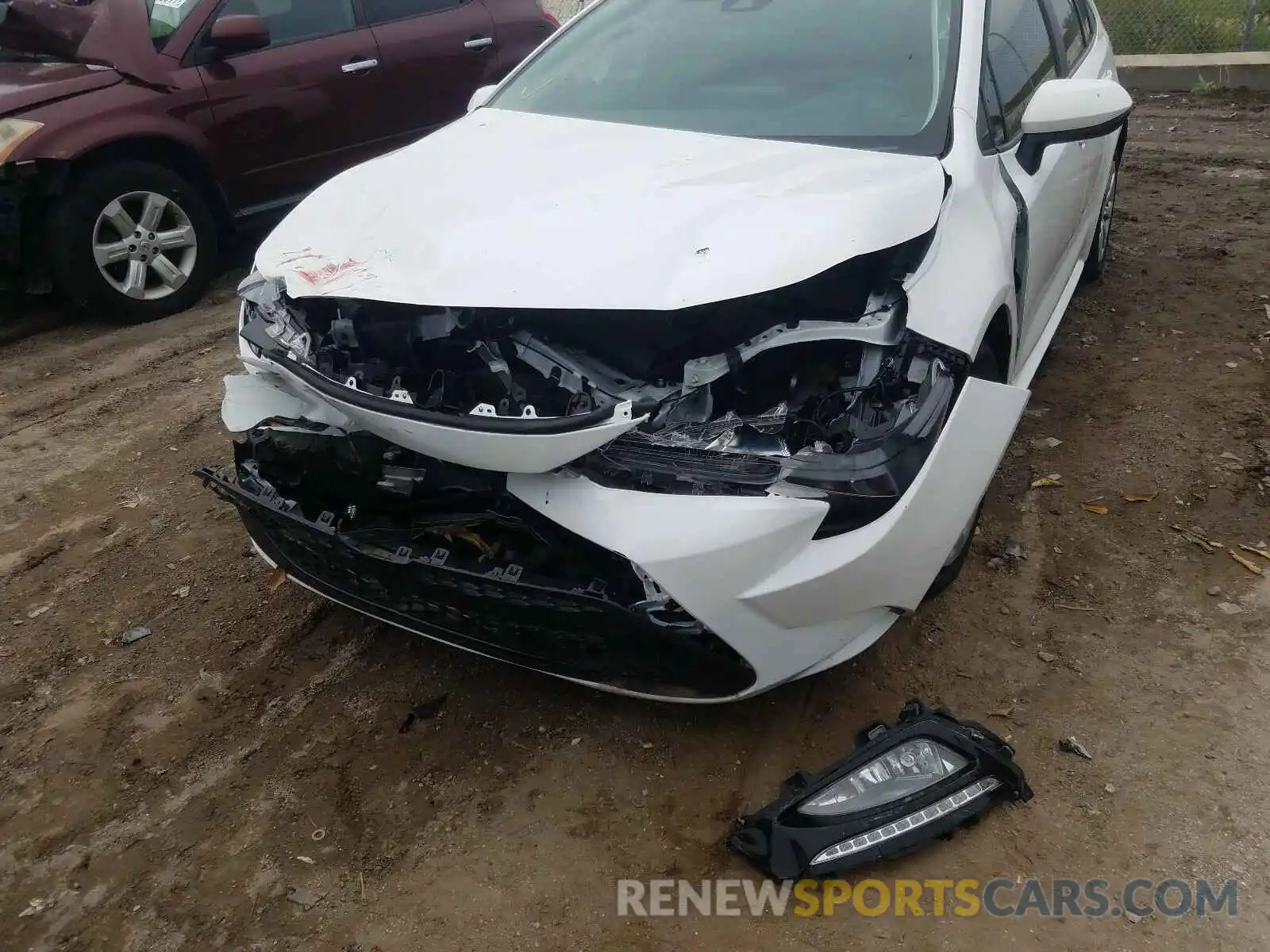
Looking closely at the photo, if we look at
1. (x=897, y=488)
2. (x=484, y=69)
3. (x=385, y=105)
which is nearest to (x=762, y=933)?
(x=897, y=488)

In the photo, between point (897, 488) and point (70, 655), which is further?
point (70, 655)

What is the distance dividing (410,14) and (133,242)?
214 cm

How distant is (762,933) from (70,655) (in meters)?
2.10

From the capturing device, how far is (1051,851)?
85.6 inches

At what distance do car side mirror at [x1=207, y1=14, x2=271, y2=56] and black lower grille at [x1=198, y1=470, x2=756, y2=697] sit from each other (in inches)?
140

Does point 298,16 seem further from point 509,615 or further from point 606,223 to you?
point 509,615

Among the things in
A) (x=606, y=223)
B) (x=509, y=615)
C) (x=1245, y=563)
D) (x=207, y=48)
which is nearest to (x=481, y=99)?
(x=606, y=223)

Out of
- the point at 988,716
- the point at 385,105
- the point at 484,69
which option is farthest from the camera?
the point at 484,69

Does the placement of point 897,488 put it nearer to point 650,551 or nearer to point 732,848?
point 650,551

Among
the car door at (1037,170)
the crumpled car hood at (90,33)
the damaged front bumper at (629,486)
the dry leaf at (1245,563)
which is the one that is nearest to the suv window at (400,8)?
the crumpled car hood at (90,33)

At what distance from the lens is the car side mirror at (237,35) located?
5.06m

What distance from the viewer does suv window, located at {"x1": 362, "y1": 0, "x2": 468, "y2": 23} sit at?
5816 millimetres

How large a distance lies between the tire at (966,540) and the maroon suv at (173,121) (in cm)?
420

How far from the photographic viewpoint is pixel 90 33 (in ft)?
17.0
